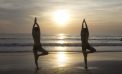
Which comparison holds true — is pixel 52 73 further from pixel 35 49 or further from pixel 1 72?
pixel 1 72

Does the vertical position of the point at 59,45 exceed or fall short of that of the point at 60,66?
it falls short

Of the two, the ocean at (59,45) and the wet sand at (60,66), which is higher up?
the wet sand at (60,66)

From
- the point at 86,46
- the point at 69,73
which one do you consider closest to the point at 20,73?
the point at 69,73

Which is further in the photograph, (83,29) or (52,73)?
(83,29)

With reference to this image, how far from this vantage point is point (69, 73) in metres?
15.0

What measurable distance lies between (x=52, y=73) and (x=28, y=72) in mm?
1479

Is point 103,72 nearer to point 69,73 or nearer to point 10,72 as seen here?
point 69,73

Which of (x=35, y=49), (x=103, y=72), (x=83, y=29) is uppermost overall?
(x=83, y=29)

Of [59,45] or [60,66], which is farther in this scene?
[59,45]

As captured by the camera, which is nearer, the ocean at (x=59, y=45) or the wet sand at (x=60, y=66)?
the wet sand at (x=60, y=66)

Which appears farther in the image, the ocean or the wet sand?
the ocean

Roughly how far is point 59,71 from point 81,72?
3.79ft

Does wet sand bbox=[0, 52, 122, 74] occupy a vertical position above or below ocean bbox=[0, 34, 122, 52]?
above

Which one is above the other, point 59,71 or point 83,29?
point 83,29
